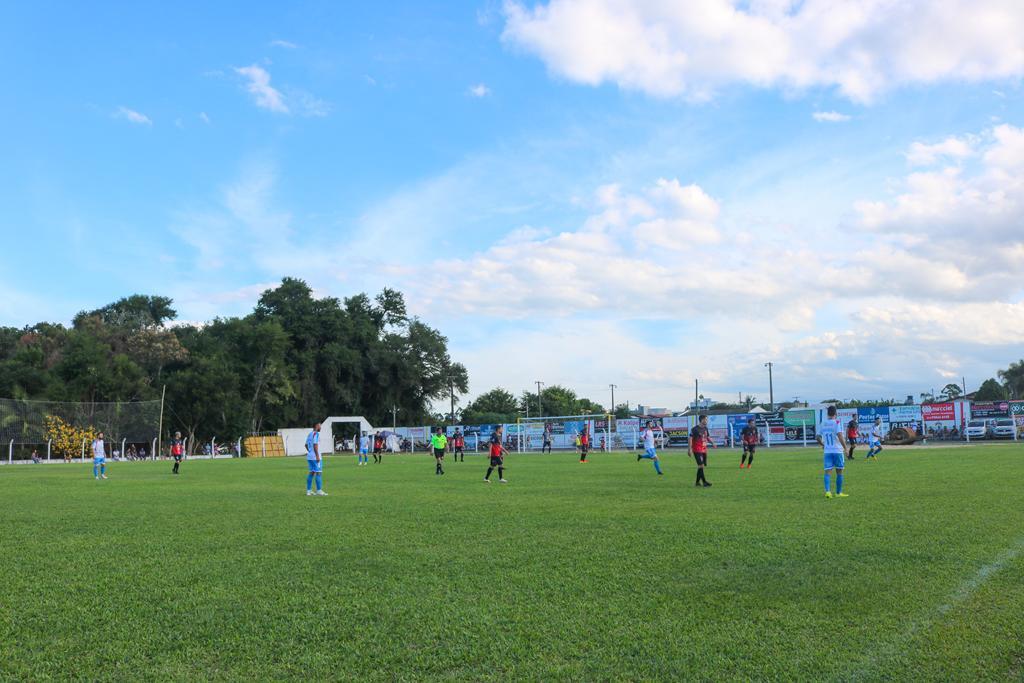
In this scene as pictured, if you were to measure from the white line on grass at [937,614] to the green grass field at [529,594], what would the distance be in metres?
0.02

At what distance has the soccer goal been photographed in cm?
5816

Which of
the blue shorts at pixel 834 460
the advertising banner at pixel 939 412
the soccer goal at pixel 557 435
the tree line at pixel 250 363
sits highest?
the tree line at pixel 250 363

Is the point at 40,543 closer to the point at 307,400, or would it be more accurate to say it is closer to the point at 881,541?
the point at 881,541

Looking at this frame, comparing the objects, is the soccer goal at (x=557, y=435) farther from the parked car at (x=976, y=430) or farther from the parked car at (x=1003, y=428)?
the parked car at (x=1003, y=428)

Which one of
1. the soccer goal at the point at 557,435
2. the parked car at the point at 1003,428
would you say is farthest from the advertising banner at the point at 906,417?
the soccer goal at the point at 557,435

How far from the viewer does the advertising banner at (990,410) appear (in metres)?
47.0

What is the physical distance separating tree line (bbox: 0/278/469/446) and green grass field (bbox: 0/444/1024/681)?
60086 millimetres

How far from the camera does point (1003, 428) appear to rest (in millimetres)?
46969

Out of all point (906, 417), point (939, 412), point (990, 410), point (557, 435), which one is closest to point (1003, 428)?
point (990, 410)

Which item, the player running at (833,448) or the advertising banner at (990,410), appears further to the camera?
the advertising banner at (990,410)

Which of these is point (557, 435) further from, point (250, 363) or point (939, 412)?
point (250, 363)

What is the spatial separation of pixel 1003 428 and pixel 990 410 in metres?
1.33

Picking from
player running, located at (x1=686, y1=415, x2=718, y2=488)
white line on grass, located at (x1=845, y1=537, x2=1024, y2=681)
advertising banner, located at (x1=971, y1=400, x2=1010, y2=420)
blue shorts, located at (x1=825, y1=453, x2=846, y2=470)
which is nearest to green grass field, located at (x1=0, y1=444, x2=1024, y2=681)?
white line on grass, located at (x1=845, y1=537, x2=1024, y2=681)

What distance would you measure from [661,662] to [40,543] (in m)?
9.27
